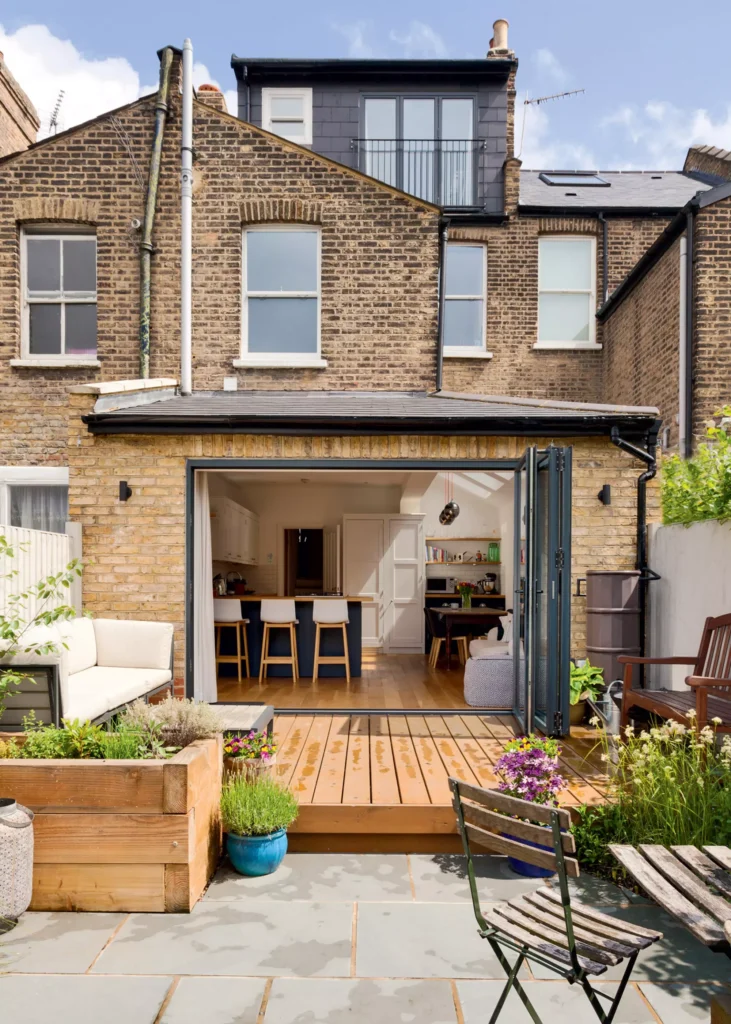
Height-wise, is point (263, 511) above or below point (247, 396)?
below

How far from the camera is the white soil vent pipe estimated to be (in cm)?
927

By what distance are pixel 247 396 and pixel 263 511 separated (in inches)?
192

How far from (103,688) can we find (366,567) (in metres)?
7.14

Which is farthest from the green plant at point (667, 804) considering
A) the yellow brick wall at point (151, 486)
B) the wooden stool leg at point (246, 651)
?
the wooden stool leg at point (246, 651)

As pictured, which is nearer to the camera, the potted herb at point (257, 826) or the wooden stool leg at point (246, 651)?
the potted herb at point (257, 826)

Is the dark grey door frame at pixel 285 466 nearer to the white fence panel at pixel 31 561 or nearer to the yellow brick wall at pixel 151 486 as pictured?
the yellow brick wall at pixel 151 486

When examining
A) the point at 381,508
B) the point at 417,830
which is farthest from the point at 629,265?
the point at 417,830

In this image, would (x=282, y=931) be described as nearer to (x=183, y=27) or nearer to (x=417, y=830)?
(x=417, y=830)

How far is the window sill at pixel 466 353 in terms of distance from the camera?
1198 cm

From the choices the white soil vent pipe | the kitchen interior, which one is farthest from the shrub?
the white soil vent pipe

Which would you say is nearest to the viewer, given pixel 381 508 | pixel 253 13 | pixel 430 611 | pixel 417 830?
pixel 417 830

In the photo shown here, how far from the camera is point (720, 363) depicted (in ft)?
29.6

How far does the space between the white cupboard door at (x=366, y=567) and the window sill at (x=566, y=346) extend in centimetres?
358

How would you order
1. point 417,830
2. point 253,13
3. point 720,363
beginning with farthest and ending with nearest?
point 720,363
point 253,13
point 417,830
